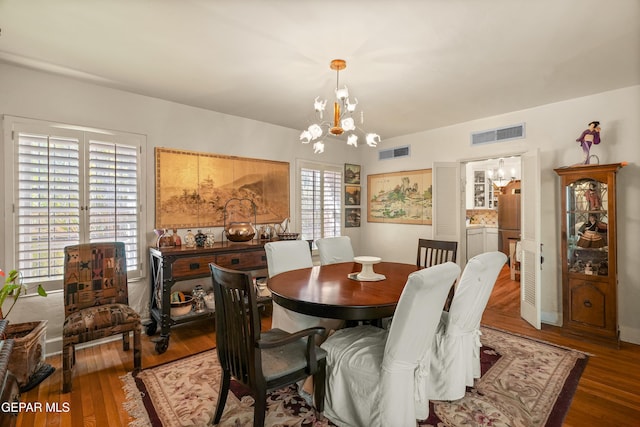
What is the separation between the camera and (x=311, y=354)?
1834 mm

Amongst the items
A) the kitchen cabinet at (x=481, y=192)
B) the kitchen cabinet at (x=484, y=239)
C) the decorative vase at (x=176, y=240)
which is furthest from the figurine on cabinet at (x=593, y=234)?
the kitchen cabinet at (x=481, y=192)

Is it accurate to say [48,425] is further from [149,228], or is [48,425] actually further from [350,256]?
[350,256]

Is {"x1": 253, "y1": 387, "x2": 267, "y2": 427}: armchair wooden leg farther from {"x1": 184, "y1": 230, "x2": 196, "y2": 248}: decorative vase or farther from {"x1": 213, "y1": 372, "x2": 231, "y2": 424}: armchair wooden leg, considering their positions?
{"x1": 184, "y1": 230, "x2": 196, "y2": 248}: decorative vase

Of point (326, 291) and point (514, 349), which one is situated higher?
point (326, 291)

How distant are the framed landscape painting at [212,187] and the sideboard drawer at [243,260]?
2.34ft

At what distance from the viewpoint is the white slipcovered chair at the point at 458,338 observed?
2.12 metres

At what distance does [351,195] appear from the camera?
5844 mm

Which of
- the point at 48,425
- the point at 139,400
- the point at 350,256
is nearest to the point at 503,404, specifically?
the point at 350,256

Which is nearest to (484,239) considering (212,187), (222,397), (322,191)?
(322,191)

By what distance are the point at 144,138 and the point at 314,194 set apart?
261cm

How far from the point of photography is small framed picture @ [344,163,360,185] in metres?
5.75

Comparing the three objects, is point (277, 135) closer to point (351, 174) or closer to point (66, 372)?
point (351, 174)

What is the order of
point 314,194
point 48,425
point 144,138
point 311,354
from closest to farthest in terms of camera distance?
point 311,354 → point 48,425 → point 144,138 → point 314,194

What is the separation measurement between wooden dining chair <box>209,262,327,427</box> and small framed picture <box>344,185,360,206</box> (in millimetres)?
3989
